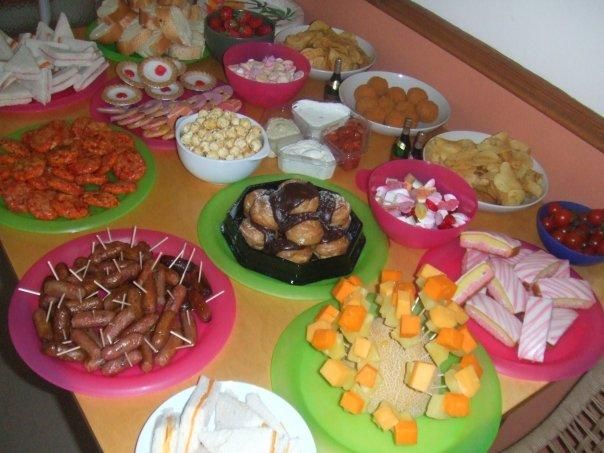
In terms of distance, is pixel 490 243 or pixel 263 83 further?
pixel 263 83

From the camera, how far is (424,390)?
3.22 ft

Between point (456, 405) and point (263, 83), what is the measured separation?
3.88 ft

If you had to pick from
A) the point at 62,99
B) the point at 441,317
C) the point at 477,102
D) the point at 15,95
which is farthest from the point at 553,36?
the point at 15,95

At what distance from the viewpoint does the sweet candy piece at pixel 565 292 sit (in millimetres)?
1266

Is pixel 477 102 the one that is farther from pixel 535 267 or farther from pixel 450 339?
pixel 450 339

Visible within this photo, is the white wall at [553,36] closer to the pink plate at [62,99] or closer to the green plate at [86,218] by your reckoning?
the green plate at [86,218]

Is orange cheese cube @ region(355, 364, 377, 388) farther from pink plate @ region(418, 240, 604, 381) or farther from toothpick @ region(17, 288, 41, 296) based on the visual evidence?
toothpick @ region(17, 288, 41, 296)

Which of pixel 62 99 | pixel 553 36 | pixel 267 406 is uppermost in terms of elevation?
pixel 553 36

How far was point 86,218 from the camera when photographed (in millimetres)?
1368

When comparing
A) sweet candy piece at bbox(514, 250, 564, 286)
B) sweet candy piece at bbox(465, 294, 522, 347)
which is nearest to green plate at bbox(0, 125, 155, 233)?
sweet candy piece at bbox(465, 294, 522, 347)

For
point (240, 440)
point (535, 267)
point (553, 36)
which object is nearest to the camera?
point (240, 440)

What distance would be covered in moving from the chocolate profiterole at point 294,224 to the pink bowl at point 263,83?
0.60 m

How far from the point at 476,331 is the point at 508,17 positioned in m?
1.03

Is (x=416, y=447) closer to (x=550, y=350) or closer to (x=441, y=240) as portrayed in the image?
(x=550, y=350)
